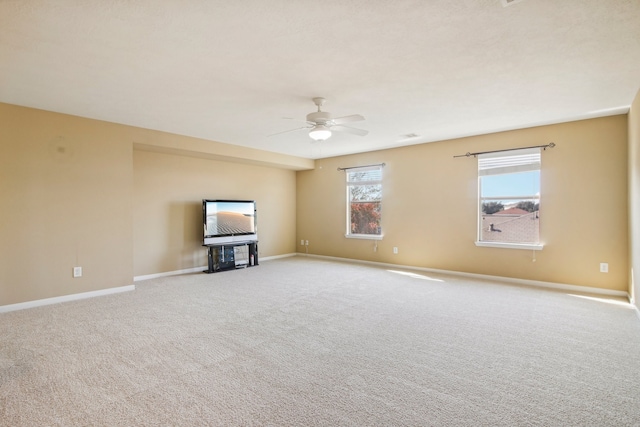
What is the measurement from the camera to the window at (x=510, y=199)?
5.02 metres

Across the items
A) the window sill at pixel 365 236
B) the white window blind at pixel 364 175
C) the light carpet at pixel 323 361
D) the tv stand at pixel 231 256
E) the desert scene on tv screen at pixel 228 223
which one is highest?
the white window blind at pixel 364 175

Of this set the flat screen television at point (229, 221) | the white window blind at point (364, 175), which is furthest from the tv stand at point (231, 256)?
the white window blind at point (364, 175)

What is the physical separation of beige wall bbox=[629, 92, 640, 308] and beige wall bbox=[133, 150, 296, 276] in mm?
6372

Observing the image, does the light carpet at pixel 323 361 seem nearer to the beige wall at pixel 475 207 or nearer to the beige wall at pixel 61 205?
the beige wall at pixel 61 205

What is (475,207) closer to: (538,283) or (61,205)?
(538,283)

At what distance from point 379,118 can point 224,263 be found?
13.3 feet

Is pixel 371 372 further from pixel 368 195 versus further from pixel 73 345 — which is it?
pixel 368 195

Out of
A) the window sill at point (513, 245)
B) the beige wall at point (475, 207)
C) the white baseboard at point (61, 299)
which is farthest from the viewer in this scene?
the window sill at point (513, 245)

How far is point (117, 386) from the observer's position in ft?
7.17

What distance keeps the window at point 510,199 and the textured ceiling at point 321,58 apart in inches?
35.3

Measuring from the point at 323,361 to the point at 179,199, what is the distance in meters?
4.69

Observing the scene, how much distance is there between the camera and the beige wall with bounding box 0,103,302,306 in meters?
3.92

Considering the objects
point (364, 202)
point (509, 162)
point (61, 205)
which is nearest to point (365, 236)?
point (364, 202)

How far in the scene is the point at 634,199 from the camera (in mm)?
3734
